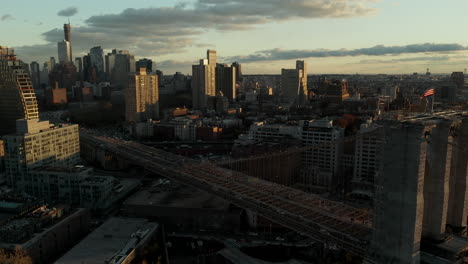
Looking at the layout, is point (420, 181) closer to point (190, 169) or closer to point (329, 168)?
point (190, 169)

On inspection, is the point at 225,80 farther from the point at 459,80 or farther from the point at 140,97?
the point at 459,80

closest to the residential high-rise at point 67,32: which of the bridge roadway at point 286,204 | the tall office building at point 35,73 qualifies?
the tall office building at point 35,73

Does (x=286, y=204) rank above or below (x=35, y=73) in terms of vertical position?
below

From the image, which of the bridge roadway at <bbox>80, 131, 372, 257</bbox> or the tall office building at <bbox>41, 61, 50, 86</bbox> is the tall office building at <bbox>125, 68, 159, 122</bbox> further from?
the tall office building at <bbox>41, 61, 50, 86</bbox>

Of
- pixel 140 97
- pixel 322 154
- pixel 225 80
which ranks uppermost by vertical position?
pixel 225 80

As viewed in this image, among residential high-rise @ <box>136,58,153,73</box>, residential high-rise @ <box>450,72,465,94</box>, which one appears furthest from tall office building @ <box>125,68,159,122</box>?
residential high-rise @ <box>136,58,153,73</box>

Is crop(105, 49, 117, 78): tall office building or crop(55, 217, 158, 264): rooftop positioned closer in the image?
crop(55, 217, 158, 264): rooftop

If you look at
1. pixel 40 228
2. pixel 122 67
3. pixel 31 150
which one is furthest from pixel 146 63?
pixel 40 228
